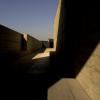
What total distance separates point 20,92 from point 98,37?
236cm

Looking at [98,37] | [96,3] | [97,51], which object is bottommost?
[97,51]

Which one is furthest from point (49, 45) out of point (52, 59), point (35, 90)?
point (35, 90)

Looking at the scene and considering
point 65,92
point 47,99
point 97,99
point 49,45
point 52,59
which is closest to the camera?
point 97,99

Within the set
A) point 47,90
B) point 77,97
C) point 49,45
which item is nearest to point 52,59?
point 47,90

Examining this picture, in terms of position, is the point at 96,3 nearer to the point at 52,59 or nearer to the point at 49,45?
the point at 52,59

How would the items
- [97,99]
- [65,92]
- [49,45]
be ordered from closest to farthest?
[97,99] < [65,92] < [49,45]

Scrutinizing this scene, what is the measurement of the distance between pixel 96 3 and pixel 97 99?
75.7 inches

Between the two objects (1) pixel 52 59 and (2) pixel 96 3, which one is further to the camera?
(1) pixel 52 59

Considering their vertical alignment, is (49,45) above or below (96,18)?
below

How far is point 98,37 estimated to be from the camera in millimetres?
2654

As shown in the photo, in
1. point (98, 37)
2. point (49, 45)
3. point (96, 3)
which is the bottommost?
point (49, 45)

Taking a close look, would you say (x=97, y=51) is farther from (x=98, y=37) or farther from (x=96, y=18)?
(x=96, y=18)

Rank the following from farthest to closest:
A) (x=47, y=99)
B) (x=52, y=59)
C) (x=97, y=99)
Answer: (x=52, y=59) → (x=47, y=99) → (x=97, y=99)

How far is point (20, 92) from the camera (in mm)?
3504
